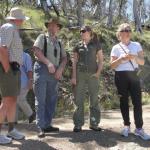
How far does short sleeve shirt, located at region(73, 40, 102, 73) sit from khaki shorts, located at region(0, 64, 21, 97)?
4.57 feet

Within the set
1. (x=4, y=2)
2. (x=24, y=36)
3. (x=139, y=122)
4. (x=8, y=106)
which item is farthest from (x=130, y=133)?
(x=4, y=2)

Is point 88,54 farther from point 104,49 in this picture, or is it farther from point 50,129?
point 104,49

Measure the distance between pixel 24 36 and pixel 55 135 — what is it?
9261 mm

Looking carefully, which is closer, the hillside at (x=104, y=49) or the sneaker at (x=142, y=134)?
the sneaker at (x=142, y=134)

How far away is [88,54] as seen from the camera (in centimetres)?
760

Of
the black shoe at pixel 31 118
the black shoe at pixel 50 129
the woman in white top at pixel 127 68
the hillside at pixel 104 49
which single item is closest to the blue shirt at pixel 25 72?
the black shoe at pixel 31 118

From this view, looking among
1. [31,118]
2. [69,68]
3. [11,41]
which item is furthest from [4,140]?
[69,68]

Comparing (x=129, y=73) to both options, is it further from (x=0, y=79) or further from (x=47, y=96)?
(x=0, y=79)

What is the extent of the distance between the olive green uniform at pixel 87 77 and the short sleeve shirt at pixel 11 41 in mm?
1284

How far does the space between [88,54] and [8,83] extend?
5.33 feet

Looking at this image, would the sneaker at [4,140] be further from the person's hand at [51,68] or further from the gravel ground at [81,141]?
the person's hand at [51,68]

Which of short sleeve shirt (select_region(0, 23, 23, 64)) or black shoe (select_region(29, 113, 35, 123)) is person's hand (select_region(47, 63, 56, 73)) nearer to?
short sleeve shirt (select_region(0, 23, 23, 64))

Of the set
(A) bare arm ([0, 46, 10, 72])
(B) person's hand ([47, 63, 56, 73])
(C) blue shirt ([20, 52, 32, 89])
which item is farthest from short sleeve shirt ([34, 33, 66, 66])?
(C) blue shirt ([20, 52, 32, 89])

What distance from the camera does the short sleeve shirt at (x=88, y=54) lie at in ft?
24.9
